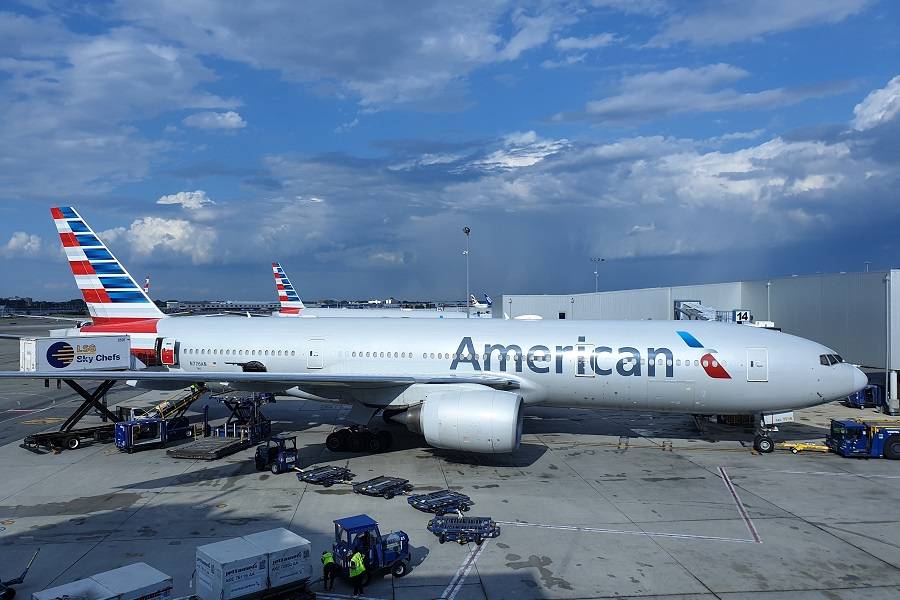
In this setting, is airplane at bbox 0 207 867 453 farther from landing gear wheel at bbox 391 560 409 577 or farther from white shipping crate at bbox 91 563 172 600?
white shipping crate at bbox 91 563 172 600

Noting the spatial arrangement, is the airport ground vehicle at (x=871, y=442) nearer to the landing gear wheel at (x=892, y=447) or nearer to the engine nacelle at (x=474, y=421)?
the landing gear wheel at (x=892, y=447)

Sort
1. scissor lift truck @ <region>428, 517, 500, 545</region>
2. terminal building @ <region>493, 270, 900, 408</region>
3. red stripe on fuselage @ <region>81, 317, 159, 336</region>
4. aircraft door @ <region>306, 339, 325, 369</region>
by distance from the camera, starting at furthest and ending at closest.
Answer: terminal building @ <region>493, 270, 900, 408</region>, red stripe on fuselage @ <region>81, 317, 159, 336</region>, aircraft door @ <region>306, 339, 325, 369</region>, scissor lift truck @ <region>428, 517, 500, 545</region>

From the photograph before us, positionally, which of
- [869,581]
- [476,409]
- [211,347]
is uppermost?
[211,347]

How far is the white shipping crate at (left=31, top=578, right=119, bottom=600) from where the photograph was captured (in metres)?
7.68

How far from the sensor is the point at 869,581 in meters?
10.4

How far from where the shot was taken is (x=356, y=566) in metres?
9.67

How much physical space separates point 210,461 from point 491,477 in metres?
8.64

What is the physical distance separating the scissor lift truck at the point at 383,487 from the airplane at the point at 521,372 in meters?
1.79

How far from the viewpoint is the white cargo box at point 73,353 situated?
18969 millimetres

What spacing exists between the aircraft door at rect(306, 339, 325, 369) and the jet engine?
18.8 ft

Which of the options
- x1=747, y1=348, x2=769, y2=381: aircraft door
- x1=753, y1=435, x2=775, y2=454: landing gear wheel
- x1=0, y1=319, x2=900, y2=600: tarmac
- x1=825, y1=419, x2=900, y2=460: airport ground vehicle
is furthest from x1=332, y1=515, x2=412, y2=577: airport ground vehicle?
x1=825, y1=419, x2=900, y2=460: airport ground vehicle

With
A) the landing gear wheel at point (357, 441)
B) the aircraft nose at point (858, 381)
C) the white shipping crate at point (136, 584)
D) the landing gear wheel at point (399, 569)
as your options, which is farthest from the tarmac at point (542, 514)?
the aircraft nose at point (858, 381)

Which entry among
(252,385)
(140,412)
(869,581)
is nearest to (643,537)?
(869,581)

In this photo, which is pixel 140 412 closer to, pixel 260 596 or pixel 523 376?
pixel 523 376
